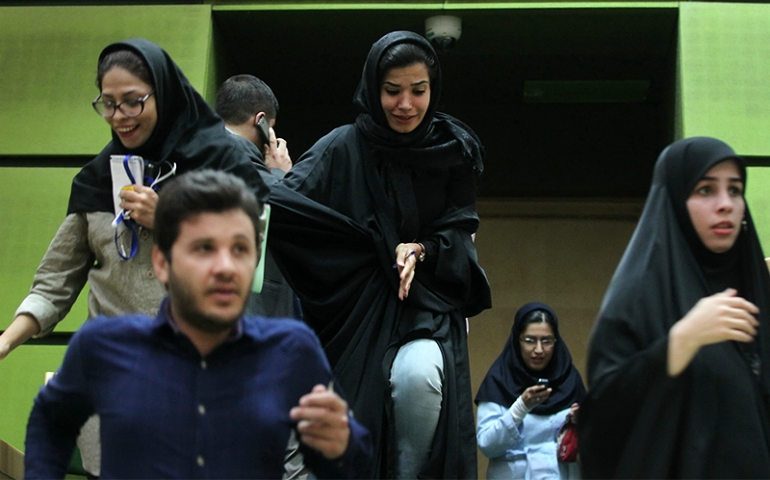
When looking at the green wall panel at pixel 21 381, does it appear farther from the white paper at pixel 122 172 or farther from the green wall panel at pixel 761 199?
the green wall panel at pixel 761 199

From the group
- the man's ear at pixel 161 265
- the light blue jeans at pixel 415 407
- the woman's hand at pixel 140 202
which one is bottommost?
the light blue jeans at pixel 415 407

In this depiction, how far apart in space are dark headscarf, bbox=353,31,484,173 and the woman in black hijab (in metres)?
1.06

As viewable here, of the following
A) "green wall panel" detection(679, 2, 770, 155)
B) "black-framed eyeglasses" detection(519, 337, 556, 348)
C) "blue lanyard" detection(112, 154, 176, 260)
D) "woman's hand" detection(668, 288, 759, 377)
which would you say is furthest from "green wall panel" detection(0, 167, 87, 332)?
"woman's hand" detection(668, 288, 759, 377)

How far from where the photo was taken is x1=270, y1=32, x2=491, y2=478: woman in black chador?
3619mm

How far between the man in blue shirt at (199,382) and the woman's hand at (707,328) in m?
0.80

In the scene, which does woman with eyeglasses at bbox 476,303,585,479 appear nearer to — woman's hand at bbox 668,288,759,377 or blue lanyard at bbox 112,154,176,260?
woman's hand at bbox 668,288,759,377

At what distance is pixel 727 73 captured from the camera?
554cm

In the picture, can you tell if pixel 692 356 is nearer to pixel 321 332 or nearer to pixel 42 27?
pixel 321 332

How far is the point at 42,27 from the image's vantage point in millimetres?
5656

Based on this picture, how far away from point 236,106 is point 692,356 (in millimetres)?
2427

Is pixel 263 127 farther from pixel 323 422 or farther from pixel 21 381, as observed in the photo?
pixel 323 422

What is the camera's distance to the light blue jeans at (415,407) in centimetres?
356

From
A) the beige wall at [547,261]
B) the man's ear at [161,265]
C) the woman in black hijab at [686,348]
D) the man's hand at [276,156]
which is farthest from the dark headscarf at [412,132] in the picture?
the beige wall at [547,261]

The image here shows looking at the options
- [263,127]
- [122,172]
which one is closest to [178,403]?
[122,172]
